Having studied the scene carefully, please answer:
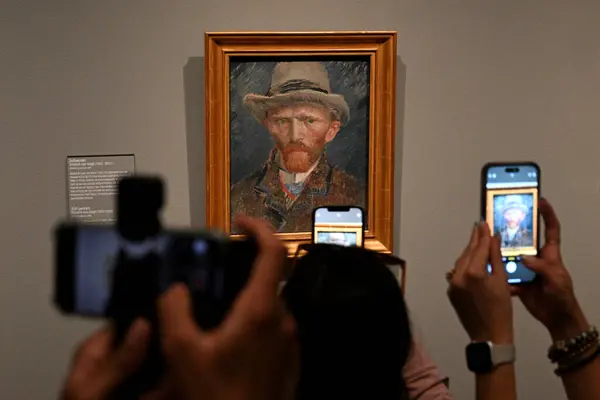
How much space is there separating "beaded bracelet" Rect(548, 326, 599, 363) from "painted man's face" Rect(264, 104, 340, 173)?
0.72 m

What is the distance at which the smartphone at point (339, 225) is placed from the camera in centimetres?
125

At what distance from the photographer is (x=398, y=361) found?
614mm

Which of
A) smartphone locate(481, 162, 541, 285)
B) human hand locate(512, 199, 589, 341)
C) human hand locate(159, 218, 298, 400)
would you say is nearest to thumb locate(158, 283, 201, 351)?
human hand locate(159, 218, 298, 400)

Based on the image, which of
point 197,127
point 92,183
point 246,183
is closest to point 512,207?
point 246,183

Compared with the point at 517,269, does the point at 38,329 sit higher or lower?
lower

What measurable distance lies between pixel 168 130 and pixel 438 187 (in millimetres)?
610

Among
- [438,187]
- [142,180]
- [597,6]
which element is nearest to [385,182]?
[438,187]

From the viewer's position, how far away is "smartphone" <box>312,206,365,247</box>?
125 centimetres

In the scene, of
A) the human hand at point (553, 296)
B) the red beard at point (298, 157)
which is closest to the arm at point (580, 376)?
the human hand at point (553, 296)

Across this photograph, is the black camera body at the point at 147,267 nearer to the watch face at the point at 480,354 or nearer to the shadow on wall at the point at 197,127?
the watch face at the point at 480,354

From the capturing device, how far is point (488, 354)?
0.55 metres

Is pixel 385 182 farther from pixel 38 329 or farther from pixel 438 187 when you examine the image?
pixel 38 329

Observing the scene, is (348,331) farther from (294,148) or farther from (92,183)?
(92,183)

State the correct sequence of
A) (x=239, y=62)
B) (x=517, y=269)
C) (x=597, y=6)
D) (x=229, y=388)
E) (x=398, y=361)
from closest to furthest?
1. (x=229, y=388)
2. (x=398, y=361)
3. (x=517, y=269)
4. (x=239, y=62)
5. (x=597, y=6)
